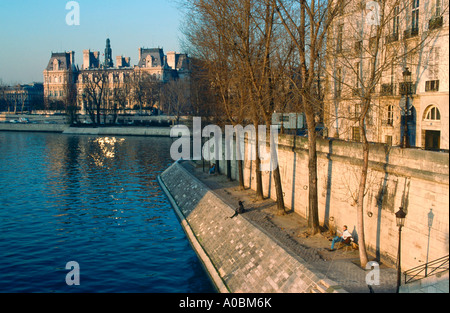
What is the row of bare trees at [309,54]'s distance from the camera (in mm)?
17953

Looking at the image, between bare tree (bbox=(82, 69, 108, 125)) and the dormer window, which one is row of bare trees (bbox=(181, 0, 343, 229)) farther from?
Result: the dormer window

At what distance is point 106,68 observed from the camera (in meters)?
166

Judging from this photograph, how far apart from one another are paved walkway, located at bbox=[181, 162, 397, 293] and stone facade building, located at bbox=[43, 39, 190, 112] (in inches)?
4927

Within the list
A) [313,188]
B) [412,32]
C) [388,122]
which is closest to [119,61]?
[388,122]

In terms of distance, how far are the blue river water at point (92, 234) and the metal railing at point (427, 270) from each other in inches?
325

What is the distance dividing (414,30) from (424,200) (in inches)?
367

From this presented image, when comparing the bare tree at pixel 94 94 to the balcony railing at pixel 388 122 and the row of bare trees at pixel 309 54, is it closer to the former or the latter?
the row of bare trees at pixel 309 54

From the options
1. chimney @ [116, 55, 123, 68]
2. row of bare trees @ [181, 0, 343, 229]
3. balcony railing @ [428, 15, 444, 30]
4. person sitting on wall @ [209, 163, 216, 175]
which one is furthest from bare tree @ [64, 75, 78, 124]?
balcony railing @ [428, 15, 444, 30]

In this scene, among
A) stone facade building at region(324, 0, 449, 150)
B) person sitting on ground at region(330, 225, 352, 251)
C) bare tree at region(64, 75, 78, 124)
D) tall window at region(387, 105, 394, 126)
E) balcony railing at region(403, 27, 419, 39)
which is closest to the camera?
stone facade building at region(324, 0, 449, 150)

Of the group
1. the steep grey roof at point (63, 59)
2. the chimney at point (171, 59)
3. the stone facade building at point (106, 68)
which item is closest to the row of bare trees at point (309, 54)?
the stone facade building at point (106, 68)

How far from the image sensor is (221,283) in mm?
19953

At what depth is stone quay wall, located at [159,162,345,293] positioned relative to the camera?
1694 centimetres
